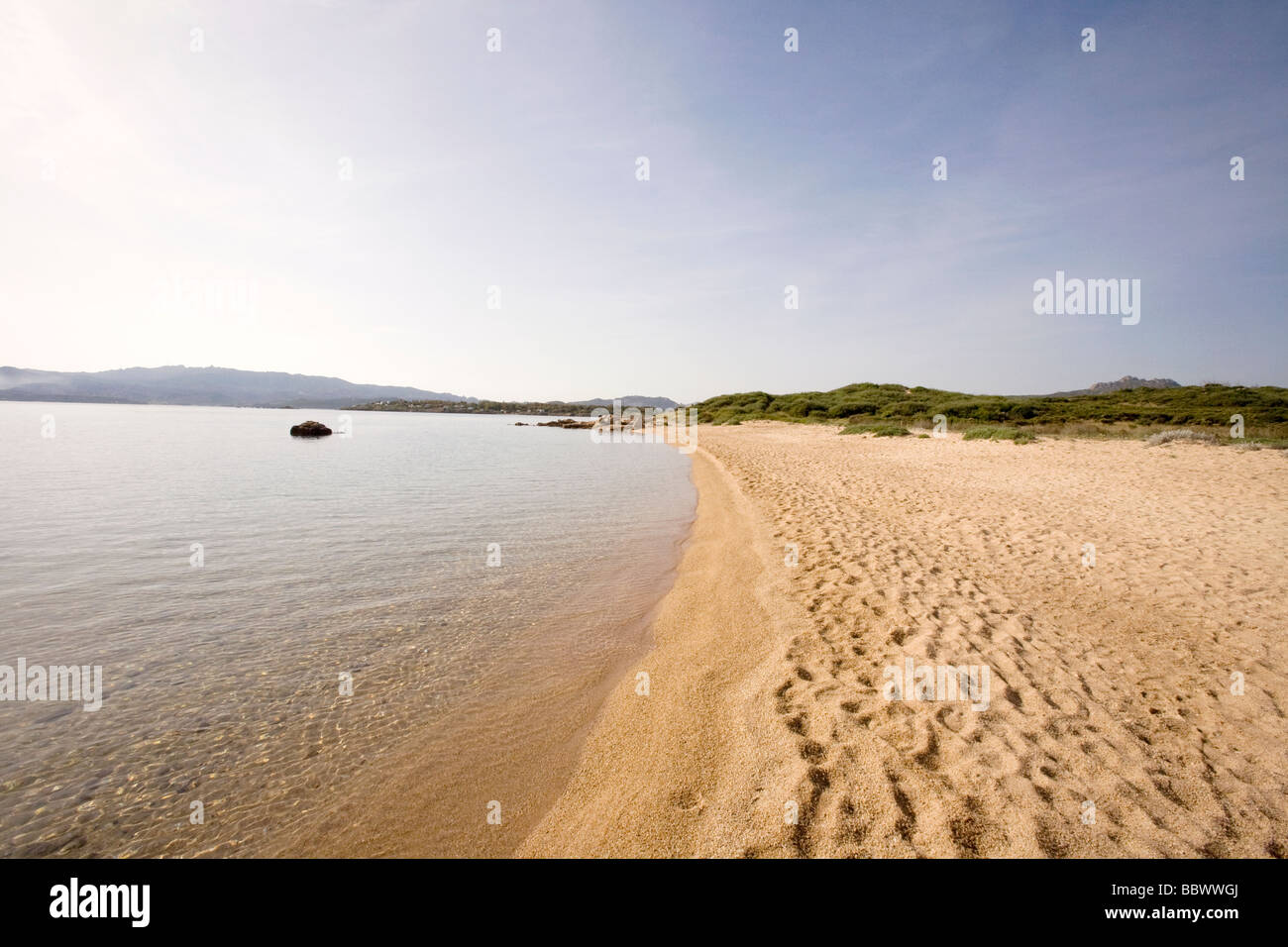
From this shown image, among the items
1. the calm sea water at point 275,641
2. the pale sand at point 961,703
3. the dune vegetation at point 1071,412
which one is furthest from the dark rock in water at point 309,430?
the dune vegetation at point 1071,412

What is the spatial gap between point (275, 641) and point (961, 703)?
28.8ft

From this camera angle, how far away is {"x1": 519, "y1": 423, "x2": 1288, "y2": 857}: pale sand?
3643 mm

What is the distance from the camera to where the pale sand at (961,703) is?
3.64 meters

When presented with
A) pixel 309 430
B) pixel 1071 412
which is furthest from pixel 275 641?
pixel 1071 412

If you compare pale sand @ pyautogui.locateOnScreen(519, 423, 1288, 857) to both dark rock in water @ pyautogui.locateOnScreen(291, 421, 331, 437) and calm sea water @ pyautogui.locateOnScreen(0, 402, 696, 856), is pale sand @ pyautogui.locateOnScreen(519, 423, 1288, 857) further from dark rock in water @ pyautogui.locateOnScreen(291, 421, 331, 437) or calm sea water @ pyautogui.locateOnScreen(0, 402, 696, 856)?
dark rock in water @ pyautogui.locateOnScreen(291, 421, 331, 437)

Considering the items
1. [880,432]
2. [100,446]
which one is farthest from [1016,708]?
[100,446]

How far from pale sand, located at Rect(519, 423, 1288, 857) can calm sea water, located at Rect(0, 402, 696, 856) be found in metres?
1.30

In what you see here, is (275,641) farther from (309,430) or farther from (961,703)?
(309,430)

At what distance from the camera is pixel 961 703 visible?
16.8ft

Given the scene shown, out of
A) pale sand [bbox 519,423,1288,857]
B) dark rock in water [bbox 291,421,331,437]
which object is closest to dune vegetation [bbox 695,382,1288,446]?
pale sand [bbox 519,423,1288,857]

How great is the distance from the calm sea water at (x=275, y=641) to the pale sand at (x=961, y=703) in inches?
51.3

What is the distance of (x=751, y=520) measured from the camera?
46.3 ft
